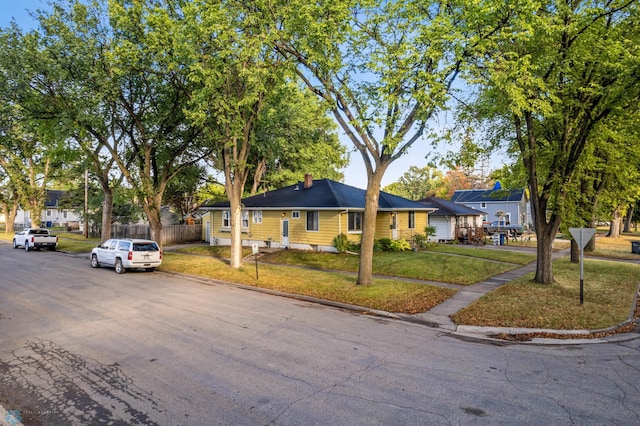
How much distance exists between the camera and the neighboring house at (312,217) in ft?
84.7

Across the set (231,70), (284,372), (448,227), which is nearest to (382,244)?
(448,227)

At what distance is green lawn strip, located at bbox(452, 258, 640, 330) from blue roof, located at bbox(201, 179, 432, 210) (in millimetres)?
12288

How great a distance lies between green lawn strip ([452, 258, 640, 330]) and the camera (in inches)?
408

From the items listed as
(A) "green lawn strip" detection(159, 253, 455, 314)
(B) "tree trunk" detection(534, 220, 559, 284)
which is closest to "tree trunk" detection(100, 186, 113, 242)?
(A) "green lawn strip" detection(159, 253, 455, 314)

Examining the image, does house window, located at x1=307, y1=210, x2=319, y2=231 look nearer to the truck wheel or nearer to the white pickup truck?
the truck wheel

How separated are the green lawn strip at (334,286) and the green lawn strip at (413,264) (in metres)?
2.22

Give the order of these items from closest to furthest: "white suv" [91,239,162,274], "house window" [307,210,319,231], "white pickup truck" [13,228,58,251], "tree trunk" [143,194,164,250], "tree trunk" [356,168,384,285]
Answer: "tree trunk" [356,168,384,285] < "white suv" [91,239,162,274] < "tree trunk" [143,194,164,250] < "house window" [307,210,319,231] < "white pickup truck" [13,228,58,251]

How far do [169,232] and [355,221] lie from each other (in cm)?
1851

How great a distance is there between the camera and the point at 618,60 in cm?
1232

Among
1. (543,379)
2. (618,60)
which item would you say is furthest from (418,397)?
(618,60)

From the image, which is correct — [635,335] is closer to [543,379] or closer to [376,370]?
[543,379]

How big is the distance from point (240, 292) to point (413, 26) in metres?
11.7

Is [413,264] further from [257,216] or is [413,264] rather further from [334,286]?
[257,216]

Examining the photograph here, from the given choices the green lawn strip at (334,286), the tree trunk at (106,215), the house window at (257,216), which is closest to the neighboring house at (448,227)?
the house window at (257,216)
